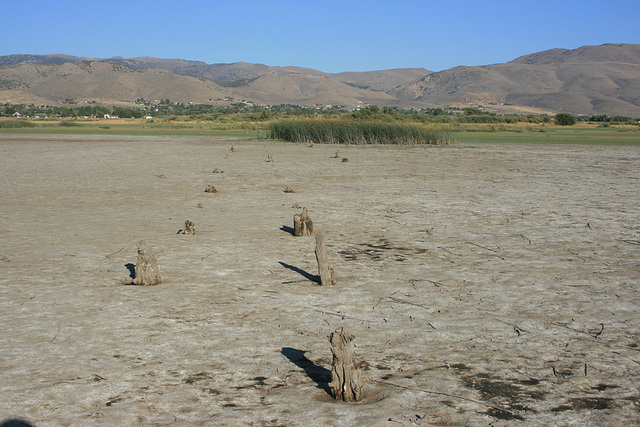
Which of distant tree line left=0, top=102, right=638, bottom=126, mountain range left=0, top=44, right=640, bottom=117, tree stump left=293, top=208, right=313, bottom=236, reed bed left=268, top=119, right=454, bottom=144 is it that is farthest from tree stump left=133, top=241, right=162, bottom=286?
mountain range left=0, top=44, right=640, bottom=117

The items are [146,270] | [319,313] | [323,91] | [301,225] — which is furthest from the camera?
[323,91]

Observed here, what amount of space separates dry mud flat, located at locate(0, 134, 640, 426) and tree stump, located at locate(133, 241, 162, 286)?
0.52ft

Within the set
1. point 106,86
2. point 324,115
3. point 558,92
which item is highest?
point 558,92

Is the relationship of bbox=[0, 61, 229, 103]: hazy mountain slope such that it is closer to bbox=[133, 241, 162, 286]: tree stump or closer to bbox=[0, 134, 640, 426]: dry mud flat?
bbox=[0, 134, 640, 426]: dry mud flat

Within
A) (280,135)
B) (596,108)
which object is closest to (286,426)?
(280,135)

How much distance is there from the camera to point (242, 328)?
543 centimetres

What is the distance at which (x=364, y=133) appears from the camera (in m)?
40.6

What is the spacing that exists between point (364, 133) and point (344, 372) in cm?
3715

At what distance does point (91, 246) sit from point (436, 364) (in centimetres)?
587

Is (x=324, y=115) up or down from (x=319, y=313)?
up

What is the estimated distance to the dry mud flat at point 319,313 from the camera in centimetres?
400

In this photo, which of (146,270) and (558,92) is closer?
(146,270)

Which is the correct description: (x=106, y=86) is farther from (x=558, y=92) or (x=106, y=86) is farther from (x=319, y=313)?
(x=319, y=313)

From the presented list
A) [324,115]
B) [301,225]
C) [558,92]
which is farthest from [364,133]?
[558,92]
